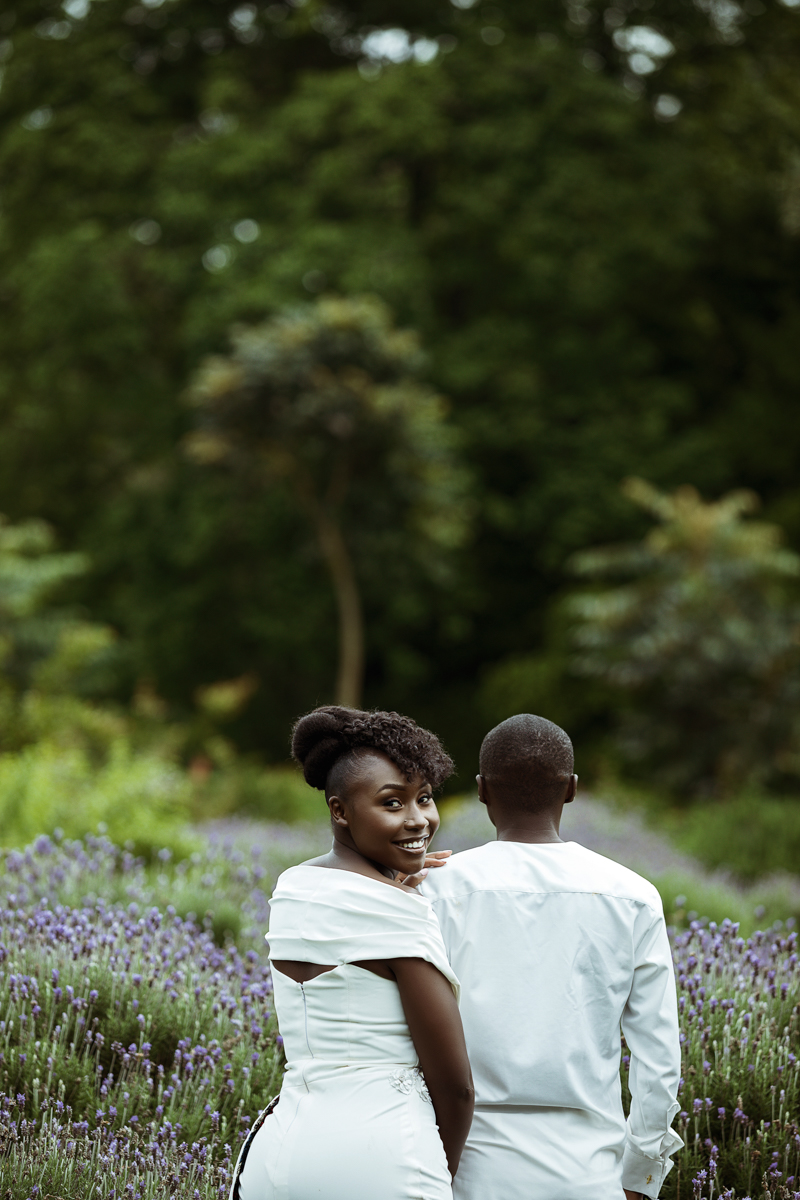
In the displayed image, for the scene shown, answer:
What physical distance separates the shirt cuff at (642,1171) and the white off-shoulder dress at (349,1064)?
1.43 feet

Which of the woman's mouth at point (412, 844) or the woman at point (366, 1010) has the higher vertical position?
the woman's mouth at point (412, 844)

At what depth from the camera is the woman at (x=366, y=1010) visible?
1.60 m

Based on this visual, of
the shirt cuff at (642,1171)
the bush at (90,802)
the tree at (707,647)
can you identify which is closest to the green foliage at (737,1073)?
the shirt cuff at (642,1171)

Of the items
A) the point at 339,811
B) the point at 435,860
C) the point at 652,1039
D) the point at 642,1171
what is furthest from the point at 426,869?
the point at 642,1171

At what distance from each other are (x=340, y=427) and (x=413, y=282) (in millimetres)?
3004

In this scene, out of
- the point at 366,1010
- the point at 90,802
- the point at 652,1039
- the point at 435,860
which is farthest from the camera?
the point at 90,802

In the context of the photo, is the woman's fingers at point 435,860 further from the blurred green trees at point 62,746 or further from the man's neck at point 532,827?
the blurred green trees at point 62,746

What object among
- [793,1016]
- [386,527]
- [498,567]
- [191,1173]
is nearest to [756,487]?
[498,567]

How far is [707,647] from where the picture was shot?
34.9 feet

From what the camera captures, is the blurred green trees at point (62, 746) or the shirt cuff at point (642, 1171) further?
the blurred green trees at point (62, 746)

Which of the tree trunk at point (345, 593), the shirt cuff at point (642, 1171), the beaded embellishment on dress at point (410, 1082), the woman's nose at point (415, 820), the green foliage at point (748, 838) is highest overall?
the tree trunk at point (345, 593)

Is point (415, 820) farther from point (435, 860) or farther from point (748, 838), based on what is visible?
point (748, 838)

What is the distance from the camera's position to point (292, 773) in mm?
12914

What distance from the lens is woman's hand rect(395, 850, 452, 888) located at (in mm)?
1752
